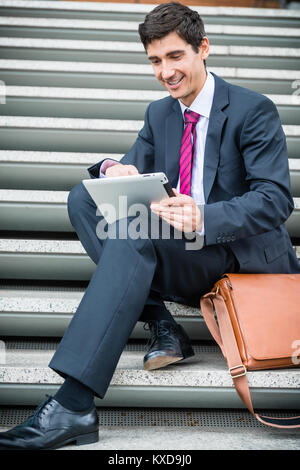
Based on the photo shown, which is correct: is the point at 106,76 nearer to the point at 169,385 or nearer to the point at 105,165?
the point at 105,165

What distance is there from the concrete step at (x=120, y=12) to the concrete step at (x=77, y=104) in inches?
39.4

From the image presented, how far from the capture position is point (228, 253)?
1714mm

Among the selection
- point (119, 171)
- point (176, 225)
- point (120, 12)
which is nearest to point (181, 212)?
point (176, 225)

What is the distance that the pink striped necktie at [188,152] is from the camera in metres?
1.84

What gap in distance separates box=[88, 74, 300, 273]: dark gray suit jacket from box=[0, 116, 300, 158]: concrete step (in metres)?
0.81

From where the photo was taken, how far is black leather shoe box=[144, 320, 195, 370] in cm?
164

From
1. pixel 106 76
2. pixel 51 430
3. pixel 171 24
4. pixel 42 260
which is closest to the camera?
pixel 51 430

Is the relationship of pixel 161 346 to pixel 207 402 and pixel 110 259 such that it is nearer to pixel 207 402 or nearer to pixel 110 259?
pixel 207 402

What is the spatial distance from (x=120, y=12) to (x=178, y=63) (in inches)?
85.9

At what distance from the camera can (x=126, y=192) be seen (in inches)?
63.0

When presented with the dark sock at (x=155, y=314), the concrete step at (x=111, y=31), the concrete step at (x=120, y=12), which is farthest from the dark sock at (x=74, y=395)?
the concrete step at (x=120, y=12)

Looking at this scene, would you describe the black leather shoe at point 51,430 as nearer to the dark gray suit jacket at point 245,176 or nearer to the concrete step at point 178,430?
the concrete step at point 178,430

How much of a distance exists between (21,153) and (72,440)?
1471mm
